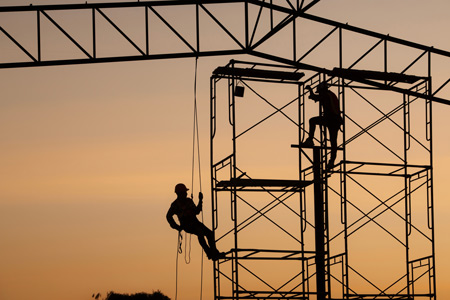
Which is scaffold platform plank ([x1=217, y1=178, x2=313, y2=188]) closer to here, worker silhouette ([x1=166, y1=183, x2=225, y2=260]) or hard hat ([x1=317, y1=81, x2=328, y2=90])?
worker silhouette ([x1=166, y1=183, x2=225, y2=260])

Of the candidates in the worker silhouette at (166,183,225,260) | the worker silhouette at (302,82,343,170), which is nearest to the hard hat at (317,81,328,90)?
the worker silhouette at (302,82,343,170)

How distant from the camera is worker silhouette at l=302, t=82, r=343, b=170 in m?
30.4

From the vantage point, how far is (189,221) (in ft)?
96.1

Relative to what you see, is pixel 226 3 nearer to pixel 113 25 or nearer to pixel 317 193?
pixel 113 25

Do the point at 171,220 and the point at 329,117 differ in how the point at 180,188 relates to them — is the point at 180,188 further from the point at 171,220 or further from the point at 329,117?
the point at 329,117

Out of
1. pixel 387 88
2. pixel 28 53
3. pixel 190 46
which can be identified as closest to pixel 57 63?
pixel 28 53

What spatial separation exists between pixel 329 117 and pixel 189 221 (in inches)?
164

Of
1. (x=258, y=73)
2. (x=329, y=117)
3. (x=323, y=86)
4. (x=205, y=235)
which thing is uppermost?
(x=258, y=73)

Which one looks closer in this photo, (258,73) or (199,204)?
(199,204)

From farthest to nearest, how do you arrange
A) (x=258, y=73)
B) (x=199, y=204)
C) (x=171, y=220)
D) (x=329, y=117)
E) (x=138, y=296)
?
(x=138, y=296) → (x=258, y=73) → (x=329, y=117) → (x=171, y=220) → (x=199, y=204)

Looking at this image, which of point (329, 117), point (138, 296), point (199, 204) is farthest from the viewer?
point (138, 296)

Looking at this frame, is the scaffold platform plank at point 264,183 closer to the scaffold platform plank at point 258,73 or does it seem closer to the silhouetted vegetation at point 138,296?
the scaffold platform plank at point 258,73

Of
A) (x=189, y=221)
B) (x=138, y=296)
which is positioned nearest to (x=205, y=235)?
(x=189, y=221)

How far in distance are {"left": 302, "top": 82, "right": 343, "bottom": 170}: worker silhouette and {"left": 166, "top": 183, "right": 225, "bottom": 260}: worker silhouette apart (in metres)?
3.28
